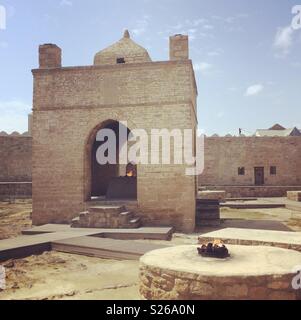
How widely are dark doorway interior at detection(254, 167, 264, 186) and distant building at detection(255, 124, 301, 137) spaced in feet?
36.8

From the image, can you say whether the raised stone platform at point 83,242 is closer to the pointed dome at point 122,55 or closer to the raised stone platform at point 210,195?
the pointed dome at point 122,55

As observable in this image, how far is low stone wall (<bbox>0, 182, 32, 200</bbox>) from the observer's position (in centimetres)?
2483

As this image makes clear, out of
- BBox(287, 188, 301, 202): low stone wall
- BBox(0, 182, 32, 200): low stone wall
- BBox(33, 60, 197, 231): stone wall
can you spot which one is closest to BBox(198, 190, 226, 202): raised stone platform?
BBox(287, 188, 301, 202): low stone wall

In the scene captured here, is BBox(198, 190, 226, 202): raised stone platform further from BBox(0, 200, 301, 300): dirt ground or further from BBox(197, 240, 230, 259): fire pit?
BBox(197, 240, 230, 259): fire pit

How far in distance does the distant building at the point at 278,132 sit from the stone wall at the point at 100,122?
28.1 meters

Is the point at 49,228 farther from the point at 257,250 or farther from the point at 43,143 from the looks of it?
the point at 257,250

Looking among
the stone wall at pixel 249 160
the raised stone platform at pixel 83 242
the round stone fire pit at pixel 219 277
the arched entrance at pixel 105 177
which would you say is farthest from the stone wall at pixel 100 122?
the stone wall at pixel 249 160

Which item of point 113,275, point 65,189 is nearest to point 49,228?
point 65,189

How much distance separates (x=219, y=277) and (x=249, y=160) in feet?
76.4

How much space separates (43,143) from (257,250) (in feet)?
28.1

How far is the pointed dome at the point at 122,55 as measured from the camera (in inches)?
480

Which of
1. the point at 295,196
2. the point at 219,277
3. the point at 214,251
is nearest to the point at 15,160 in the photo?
the point at 295,196
